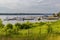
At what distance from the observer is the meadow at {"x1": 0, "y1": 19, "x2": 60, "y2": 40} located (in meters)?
2.44

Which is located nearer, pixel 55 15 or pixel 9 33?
pixel 9 33

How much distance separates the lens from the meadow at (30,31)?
2.44 meters

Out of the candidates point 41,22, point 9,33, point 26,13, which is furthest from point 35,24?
point 9,33

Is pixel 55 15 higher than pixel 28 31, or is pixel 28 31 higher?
pixel 55 15

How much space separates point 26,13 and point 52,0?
1.73 ft

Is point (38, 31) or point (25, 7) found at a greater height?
point (25, 7)

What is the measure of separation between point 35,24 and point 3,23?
0.54m

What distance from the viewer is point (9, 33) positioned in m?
2.48

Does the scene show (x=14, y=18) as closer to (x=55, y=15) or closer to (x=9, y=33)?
(x=9, y=33)

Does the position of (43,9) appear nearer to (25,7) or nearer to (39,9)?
(39,9)

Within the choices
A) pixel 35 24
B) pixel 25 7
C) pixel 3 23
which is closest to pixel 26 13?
pixel 25 7

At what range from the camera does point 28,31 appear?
2500mm

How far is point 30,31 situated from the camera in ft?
8.22

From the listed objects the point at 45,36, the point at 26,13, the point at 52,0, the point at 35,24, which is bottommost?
the point at 45,36
